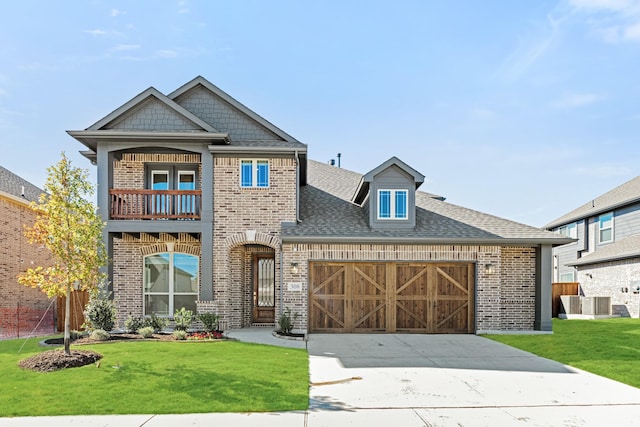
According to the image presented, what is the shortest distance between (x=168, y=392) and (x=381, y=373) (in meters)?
3.91

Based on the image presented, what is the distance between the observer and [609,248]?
74.1ft

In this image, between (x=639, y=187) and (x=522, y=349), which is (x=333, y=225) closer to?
(x=522, y=349)

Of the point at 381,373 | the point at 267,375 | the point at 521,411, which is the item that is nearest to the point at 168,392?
the point at 267,375

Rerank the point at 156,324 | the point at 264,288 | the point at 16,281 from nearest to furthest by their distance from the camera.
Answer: the point at 156,324
the point at 264,288
the point at 16,281

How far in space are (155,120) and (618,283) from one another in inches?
835

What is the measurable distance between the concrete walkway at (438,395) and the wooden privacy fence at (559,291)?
12.3 meters

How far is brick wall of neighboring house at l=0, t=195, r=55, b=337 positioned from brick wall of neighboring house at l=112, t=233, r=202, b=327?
254 centimetres

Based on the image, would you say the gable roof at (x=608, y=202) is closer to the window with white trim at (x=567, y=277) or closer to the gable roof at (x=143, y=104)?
the window with white trim at (x=567, y=277)

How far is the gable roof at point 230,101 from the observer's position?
1515cm

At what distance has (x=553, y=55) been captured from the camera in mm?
12656

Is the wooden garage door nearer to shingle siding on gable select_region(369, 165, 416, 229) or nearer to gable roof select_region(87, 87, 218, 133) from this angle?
shingle siding on gable select_region(369, 165, 416, 229)

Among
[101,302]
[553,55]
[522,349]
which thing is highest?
[553,55]

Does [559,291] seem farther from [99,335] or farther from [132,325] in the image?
[99,335]

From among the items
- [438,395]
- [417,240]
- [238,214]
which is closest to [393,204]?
[417,240]
